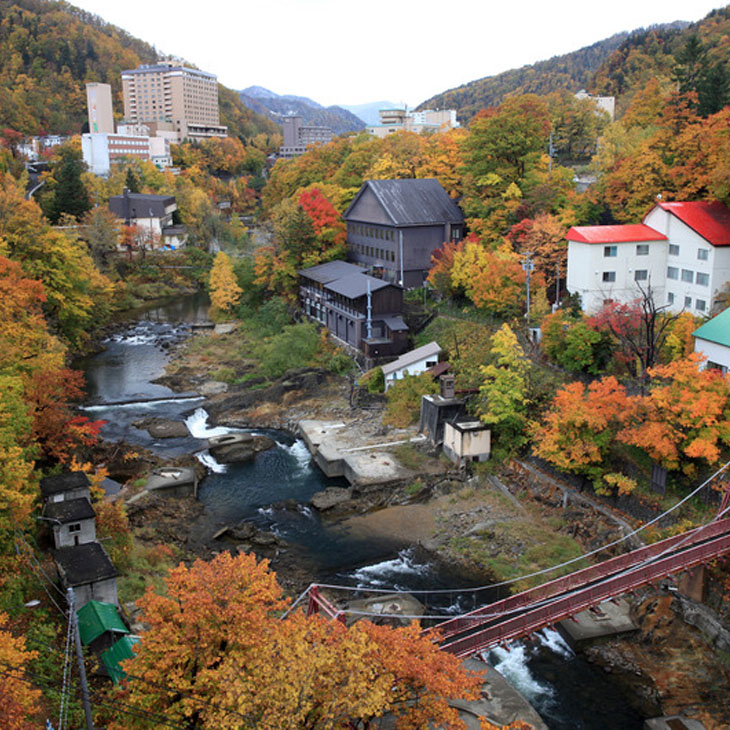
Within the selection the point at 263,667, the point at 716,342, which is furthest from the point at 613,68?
the point at 263,667

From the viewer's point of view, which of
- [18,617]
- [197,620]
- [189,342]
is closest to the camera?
[197,620]

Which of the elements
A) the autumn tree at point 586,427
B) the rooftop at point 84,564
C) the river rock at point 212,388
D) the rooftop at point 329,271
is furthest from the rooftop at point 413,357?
the rooftop at point 84,564

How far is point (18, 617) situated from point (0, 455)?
12.6ft

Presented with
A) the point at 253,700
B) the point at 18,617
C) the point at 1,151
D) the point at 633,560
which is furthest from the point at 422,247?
the point at 1,151

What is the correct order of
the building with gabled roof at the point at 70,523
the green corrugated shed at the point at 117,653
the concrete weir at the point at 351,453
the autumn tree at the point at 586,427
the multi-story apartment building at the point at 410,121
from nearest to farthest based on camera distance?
1. the green corrugated shed at the point at 117,653
2. the building with gabled roof at the point at 70,523
3. the autumn tree at the point at 586,427
4. the concrete weir at the point at 351,453
5. the multi-story apartment building at the point at 410,121

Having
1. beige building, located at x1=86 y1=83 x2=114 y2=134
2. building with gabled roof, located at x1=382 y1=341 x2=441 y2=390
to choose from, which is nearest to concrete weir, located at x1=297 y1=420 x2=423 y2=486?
building with gabled roof, located at x1=382 y1=341 x2=441 y2=390

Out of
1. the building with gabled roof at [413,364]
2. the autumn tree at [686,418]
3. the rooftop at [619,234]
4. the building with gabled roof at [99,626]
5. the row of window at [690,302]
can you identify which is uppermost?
the rooftop at [619,234]

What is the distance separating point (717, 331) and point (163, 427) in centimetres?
2356

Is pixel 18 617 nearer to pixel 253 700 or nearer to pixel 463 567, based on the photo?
pixel 253 700

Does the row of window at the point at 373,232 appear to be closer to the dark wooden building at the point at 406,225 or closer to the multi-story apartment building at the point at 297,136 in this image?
the dark wooden building at the point at 406,225

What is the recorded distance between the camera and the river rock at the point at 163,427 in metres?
32.0

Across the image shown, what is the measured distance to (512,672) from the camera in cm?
1738

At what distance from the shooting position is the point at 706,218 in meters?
28.3

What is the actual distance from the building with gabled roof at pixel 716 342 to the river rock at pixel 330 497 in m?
13.4
